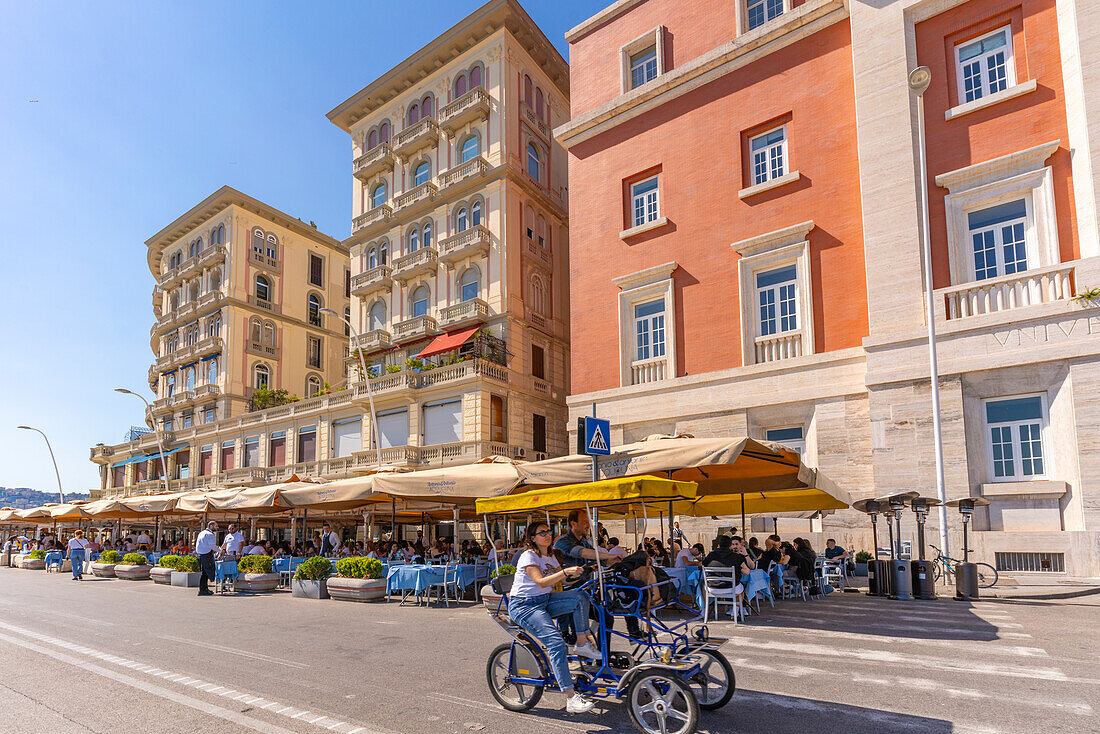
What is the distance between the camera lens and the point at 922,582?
13.6 metres

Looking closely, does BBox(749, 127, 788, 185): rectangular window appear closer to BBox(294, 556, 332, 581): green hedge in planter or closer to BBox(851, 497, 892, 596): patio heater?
BBox(851, 497, 892, 596): patio heater

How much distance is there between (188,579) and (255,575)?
3429mm

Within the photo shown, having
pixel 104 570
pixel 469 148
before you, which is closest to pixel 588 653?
pixel 104 570

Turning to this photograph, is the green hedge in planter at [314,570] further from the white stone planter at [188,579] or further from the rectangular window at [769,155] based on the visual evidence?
the rectangular window at [769,155]

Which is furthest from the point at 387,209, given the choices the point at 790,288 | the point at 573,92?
the point at 790,288

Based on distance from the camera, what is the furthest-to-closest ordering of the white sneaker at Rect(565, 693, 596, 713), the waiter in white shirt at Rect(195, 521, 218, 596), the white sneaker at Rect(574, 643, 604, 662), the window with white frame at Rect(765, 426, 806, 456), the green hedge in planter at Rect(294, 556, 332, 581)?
1. the window with white frame at Rect(765, 426, 806, 456)
2. the waiter in white shirt at Rect(195, 521, 218, 596)
3. the green hedge in planter at Rect(294, 556, 332, 581)
4. the white sneaker at Rect(574, 643, 604, 662)
5. the white sneaker at Rect(565, 693, 596, 713)

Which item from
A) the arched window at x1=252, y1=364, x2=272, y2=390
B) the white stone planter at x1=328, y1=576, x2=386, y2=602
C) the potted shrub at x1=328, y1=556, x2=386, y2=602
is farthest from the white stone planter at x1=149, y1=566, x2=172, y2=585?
the arched window at x1=252, y1=364, x2=272, y2=390

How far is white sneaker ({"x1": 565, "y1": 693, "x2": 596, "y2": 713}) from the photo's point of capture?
567 cm

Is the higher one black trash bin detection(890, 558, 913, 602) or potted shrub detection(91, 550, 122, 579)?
black trash bin detection(890, 558, 913, 602)

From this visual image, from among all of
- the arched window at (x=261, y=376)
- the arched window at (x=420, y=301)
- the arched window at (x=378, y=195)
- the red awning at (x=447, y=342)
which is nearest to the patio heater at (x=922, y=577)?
the red awning at (x=447, y=342)

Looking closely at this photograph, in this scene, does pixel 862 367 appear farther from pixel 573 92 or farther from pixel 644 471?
pixel 573 92

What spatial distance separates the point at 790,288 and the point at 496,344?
14803 millimetres

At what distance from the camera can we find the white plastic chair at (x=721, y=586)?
10844 mm

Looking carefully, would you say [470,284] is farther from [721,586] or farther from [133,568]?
[721,586]
